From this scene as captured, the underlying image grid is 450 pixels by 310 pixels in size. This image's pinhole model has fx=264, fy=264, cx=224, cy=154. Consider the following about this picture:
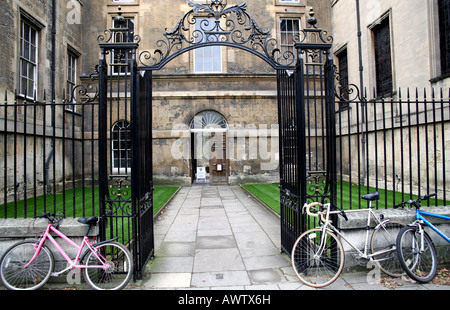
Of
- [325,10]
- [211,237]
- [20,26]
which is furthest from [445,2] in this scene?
[20,26]

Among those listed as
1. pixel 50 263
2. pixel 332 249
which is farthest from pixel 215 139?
pixel 50 263

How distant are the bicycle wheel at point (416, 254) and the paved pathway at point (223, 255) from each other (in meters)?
0.23

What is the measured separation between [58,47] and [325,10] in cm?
1407

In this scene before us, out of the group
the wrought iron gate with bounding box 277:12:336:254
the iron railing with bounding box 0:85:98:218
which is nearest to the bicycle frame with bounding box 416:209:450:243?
the wrought iron gate with bounding box 277:12:336:254

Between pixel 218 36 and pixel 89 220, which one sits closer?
pixel 89 220

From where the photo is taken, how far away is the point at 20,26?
9.84 metres

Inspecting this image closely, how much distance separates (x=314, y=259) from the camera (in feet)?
12.6

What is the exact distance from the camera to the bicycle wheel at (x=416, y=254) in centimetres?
363

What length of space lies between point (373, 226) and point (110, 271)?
3.84m

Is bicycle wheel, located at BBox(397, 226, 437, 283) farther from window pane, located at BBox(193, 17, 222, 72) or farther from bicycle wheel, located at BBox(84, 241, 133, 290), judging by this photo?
window pane, located at BBox(193, 17, 222, 72)

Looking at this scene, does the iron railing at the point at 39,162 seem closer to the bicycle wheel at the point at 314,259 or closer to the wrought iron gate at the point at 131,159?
the wrought iron gate at the point at 131,159

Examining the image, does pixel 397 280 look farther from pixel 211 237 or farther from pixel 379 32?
pixel 379 32
